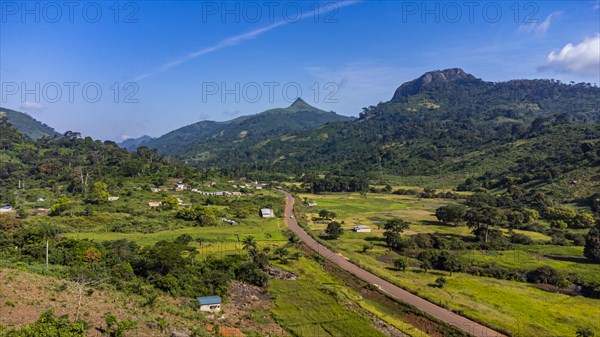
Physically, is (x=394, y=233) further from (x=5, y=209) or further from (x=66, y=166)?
(x=66, y=166)

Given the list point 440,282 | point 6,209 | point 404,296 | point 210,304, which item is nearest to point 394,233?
point 440,282

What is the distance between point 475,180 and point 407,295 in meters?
101

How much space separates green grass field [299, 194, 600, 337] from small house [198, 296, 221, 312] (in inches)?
753

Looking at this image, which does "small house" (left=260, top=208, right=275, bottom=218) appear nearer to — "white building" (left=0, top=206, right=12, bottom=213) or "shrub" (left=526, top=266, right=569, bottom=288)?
"white building" (left=0, top=206, right=12, bottom=213)

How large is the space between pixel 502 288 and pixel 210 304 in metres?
29.9

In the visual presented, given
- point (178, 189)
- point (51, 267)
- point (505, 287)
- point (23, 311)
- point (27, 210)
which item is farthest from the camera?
point (178, 189)

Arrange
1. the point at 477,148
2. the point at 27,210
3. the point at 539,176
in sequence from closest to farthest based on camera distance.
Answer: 1. the point at 27,210
2. the point at 539,176
3. the point at 477,148

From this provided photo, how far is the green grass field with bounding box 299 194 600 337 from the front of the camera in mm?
31516

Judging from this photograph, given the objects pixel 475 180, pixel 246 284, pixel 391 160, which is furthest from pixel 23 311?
pixel 391 160

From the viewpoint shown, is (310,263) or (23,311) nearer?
(23,311)

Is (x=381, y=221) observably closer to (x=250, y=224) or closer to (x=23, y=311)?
(x=250, y=224)

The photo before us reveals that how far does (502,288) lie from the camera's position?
131 ft

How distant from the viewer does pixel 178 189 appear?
9106 cm

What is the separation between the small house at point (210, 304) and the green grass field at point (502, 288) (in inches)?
753
